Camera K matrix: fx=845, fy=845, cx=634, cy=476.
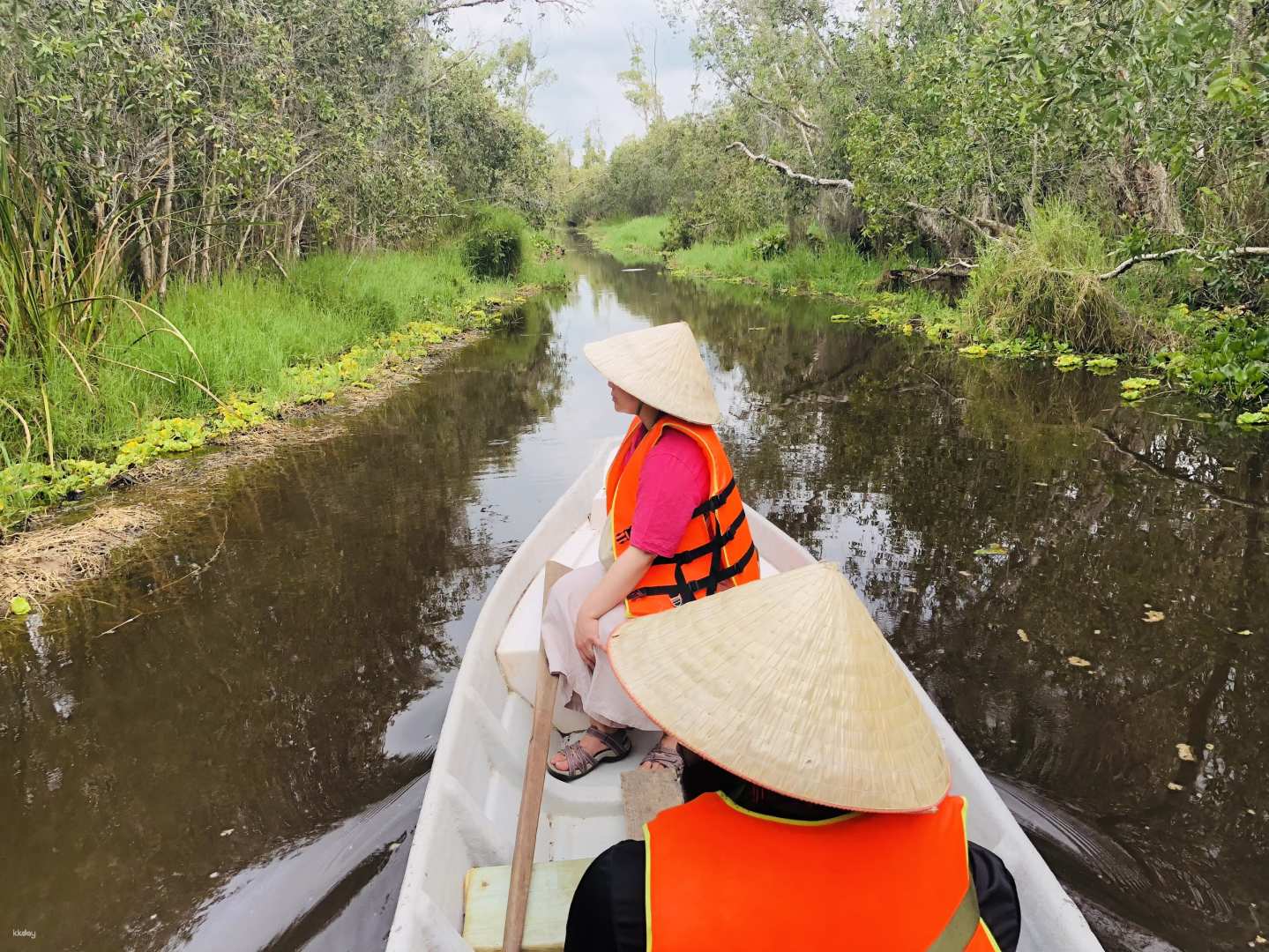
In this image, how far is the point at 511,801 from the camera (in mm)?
2635

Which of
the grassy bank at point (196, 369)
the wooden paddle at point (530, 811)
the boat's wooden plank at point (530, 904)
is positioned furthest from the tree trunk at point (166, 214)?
the boat's wooden plank at point (530, 904)

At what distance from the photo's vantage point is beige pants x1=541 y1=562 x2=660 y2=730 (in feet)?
8.85

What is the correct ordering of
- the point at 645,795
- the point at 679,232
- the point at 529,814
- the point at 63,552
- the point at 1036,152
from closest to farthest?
the point at 529,814 → the point at 645,795 → the point at 63,552 → the point at 1036,152 → the point at 679,232

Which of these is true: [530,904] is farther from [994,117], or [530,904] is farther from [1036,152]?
[1036,152]

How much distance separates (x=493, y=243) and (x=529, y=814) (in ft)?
60.1

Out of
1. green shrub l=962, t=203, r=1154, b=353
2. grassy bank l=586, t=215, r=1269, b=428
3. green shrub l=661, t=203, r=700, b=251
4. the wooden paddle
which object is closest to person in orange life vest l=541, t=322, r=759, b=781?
the wooden paddle

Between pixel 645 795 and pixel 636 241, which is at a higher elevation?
pixel 636 241

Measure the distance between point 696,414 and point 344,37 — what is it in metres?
11.0

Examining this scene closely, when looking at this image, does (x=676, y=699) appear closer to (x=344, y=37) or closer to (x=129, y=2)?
(x=129, y=2)

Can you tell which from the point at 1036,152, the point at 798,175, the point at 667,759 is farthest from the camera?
the point at 798,175

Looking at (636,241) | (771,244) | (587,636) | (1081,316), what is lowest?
(587,636)

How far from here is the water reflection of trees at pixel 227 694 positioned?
2.81 m

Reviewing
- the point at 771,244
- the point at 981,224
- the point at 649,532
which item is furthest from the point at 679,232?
the point at 649,532

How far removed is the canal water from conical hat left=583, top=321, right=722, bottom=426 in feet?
5.61
